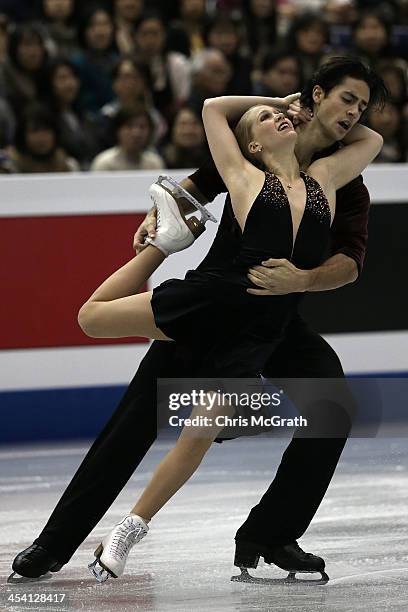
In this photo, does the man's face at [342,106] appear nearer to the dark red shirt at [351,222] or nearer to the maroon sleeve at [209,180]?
the dark red shirt at [351,222]

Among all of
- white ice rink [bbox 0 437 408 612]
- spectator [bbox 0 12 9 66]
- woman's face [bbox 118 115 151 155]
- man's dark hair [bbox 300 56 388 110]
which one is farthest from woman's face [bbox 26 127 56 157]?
man's dark hair [bbox 300 56 388 110]

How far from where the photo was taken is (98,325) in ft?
12.5

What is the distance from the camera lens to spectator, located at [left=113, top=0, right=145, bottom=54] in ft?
29.4

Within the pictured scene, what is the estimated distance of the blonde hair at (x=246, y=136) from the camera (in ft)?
12.4

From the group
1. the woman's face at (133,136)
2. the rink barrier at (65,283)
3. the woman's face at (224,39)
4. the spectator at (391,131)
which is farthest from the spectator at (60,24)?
the rink barrier at (65,283)

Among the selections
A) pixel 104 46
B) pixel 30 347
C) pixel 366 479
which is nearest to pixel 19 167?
pixel 30 347

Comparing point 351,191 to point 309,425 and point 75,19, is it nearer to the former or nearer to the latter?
point 309,425

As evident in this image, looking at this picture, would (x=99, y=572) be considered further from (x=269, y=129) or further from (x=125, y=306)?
(x=269, y=129)

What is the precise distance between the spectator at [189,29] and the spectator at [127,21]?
0.88 feet

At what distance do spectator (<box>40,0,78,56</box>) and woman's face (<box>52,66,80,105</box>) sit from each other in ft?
2.26

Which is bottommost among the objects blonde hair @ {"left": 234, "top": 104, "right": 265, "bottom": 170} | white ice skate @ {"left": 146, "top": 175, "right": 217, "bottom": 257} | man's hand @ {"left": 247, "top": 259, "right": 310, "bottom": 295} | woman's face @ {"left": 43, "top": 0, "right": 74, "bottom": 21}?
woman's face @ {"left": 43, "top": 0, "right": 74, "bottom": 21}

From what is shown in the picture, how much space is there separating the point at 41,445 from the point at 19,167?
1.67m

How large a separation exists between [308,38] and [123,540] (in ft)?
19.8

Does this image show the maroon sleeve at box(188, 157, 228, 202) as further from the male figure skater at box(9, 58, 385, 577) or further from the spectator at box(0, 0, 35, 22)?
the spectator at box(0, 0, 35, 22)
